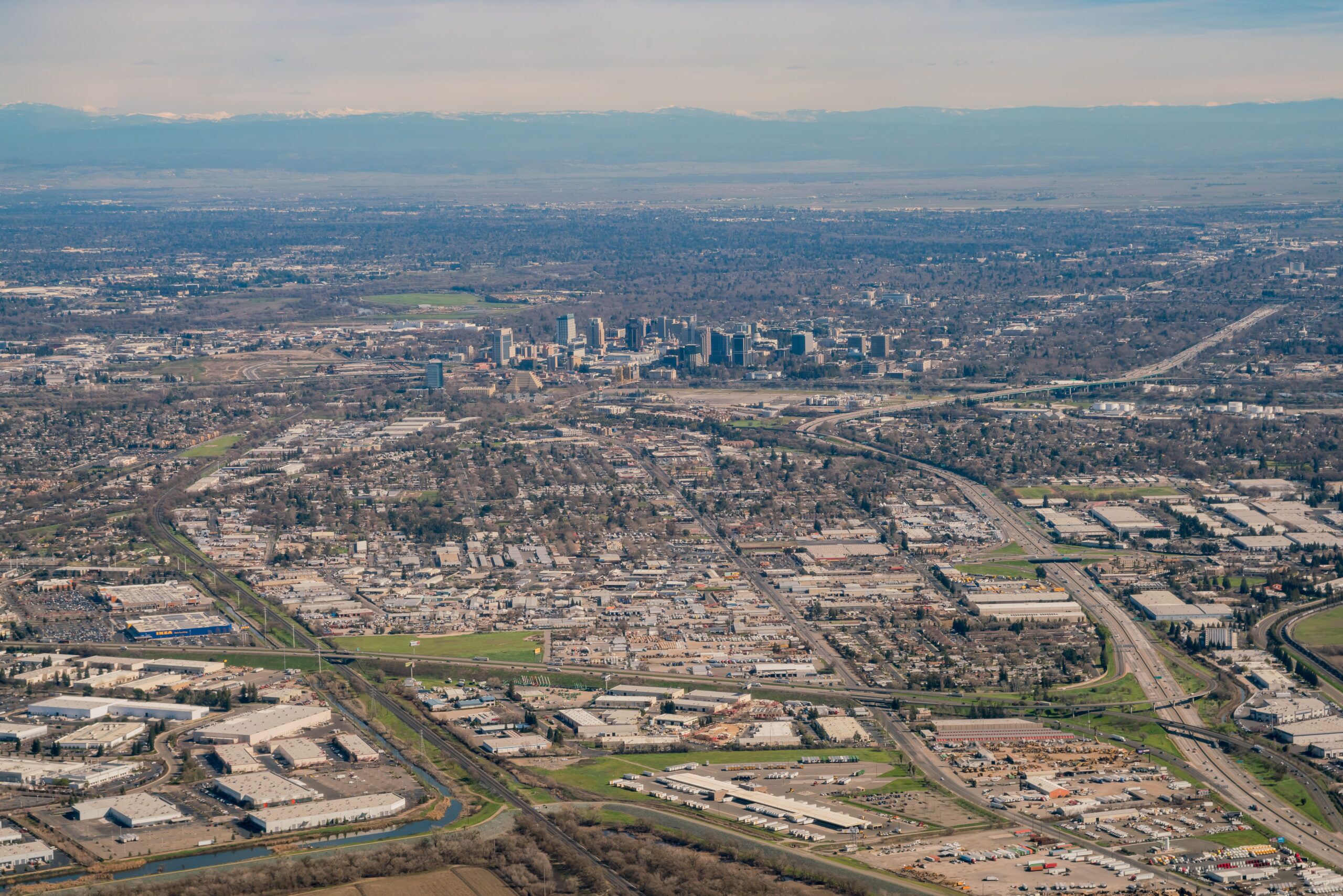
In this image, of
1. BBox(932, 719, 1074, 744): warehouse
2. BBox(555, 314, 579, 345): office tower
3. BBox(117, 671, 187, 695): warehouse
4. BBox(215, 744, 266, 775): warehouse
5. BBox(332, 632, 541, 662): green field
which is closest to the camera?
BBox(215, 744, 266, 775): warehouse

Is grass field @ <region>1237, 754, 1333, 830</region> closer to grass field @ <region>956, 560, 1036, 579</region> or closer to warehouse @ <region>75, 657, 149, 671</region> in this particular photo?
grass field @ <region>956, 560, 1036, 579</region>

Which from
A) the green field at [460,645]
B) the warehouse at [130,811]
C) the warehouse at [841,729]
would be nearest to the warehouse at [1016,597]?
the warehouse at [841,729]

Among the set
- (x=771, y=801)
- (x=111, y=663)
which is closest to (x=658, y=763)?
(x=771, y=801)

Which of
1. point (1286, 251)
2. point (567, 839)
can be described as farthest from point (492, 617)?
point (1286, 251)

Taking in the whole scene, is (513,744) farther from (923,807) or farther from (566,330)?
(566,330)

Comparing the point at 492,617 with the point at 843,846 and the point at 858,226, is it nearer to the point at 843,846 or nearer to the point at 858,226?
the point at 843,846

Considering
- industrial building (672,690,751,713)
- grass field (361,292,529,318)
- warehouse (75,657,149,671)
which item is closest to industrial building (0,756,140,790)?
warehouse (75,657,149,671)
